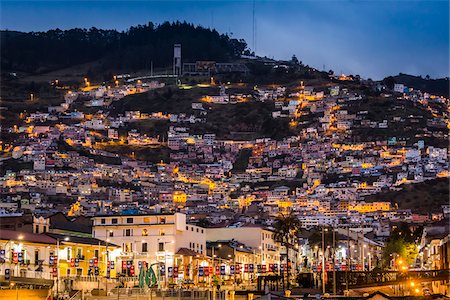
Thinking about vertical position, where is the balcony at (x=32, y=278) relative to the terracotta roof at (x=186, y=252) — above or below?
below

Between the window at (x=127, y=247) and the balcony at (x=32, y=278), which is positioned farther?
the window at (x=127, y=247)

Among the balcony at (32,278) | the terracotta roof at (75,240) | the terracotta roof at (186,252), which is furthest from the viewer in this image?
the terracotta roof at (186,252)

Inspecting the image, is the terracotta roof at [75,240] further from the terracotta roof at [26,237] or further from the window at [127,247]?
the window at [127,247]

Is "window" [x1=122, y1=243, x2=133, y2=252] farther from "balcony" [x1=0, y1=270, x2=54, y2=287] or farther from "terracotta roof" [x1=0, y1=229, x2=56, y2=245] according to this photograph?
"balcony" [x1=0, y1=270, x2=54, y2=287]

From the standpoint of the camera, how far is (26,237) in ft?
237

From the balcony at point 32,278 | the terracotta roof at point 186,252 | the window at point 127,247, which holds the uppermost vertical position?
the window at point 127,247

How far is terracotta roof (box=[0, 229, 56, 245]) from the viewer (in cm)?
6860

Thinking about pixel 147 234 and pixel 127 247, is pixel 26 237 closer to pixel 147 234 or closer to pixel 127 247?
pixel 127 247

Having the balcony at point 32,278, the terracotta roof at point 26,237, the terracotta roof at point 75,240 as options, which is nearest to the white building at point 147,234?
the terracotta roof at point 75,240

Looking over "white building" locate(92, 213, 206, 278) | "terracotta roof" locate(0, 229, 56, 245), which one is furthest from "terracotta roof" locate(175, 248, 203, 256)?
"terracotta roof" locate(0, 229, 56, 245)

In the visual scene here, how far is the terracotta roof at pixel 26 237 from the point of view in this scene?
68600 millimetres

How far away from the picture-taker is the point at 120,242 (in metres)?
93.4

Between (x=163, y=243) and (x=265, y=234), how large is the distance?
27.2 meters

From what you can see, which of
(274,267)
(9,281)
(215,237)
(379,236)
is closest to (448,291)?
(274,267)
